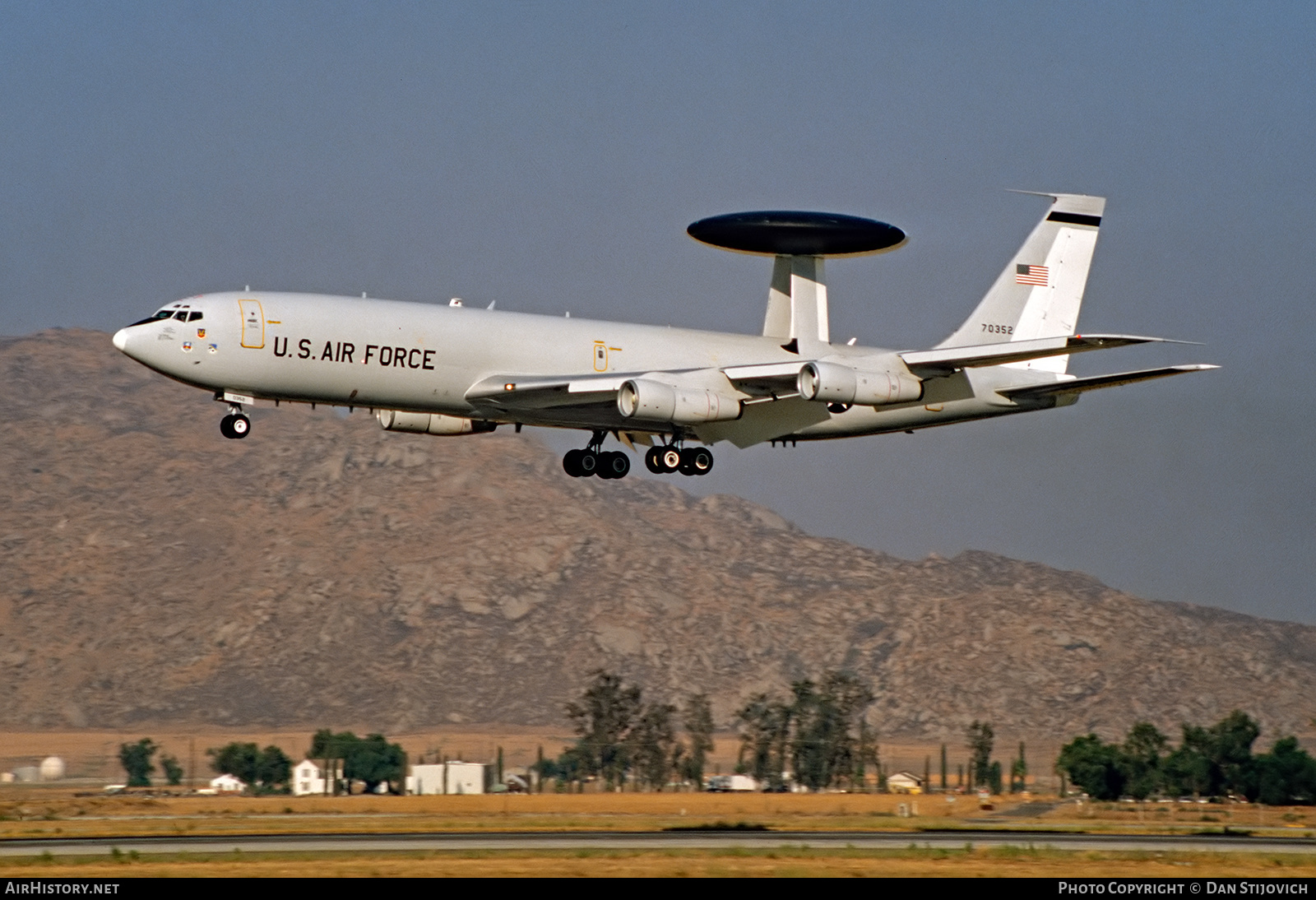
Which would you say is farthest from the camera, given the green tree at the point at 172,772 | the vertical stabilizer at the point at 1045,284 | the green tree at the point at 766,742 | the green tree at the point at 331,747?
the green tree at the point at 172,772

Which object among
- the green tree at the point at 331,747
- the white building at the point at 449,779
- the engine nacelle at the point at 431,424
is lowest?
the white building at the point at 449,779

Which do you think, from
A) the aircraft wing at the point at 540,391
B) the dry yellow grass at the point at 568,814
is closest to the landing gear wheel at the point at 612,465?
the aircraft wing at the point at 540,391

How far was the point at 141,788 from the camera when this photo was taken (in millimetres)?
101562

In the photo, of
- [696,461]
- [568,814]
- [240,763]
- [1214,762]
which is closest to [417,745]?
[240,763]

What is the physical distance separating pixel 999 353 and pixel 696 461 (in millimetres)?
9791

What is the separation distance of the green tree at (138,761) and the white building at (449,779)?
24.8m

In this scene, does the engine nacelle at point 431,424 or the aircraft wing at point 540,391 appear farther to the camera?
the engine nacelle at point 431,424

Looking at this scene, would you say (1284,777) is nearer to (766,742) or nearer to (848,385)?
(766,742)

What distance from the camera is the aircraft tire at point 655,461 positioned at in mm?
52688

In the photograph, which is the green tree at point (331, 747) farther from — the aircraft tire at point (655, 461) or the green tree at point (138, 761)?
the aircraft tire at point (655, 461)

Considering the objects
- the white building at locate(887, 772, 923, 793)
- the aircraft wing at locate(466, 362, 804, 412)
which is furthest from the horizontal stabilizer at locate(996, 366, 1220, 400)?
the white building at locate(887, 772, 923, 793)

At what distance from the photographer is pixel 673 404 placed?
162ft

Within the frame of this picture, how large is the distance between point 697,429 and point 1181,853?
18544 mm
